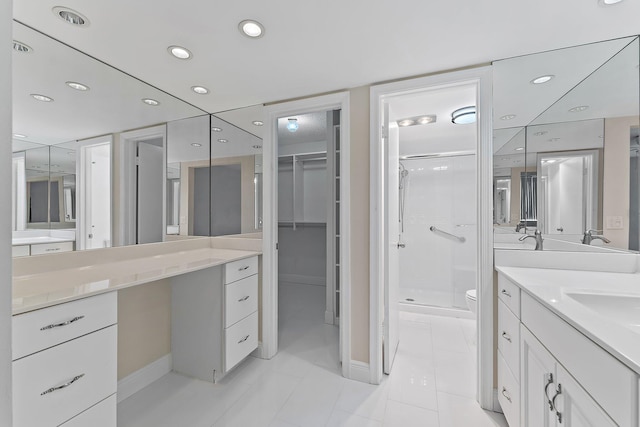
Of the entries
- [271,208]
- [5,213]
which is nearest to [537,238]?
[271,208]

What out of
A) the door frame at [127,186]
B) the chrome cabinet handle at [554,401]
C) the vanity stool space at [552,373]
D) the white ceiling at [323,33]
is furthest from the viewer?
the door frame at [127,186]

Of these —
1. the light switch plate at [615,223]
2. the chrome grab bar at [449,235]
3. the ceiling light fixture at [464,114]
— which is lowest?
the chrome grab bar at [449,235]

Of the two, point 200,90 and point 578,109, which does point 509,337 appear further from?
point 200,90

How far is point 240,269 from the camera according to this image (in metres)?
1.99

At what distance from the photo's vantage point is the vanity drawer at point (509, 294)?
1.29 meters

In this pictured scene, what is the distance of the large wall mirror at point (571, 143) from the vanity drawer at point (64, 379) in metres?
2.25

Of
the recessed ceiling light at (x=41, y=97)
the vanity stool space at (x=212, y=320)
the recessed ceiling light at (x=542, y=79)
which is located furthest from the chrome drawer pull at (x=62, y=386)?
the recessed ceiling light at (x=542, y=79)

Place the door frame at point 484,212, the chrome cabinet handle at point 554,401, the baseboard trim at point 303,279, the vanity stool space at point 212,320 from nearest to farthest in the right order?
1. the chrome cabinet handle at point 554,401
2. the door frame at point 484,212
3. the vanity stool space at point 212,320
4. the baseboard trim at point 303,279

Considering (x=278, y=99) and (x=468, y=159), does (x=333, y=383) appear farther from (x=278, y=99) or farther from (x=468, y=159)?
(x=468, y=159)

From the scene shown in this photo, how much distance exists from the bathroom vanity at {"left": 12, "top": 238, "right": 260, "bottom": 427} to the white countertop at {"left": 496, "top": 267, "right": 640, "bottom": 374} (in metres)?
1.74

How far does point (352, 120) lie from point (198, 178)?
1.48m

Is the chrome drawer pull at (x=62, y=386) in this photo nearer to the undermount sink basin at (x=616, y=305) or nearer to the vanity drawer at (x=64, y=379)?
the vanity drawer at (x=64, y=379)

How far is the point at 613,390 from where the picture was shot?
0.63 meters

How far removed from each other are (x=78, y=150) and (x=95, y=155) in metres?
0.08
